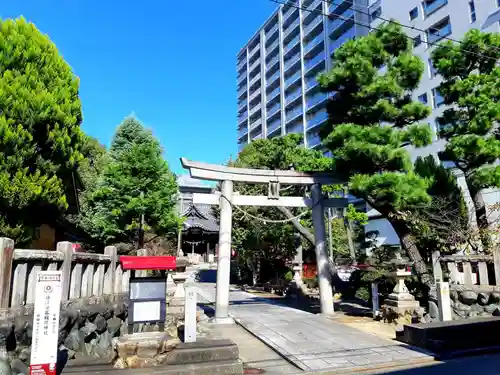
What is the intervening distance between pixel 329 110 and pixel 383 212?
4055mm

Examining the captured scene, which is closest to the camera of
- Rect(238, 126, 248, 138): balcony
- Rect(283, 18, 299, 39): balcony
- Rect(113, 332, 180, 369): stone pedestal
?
Rect(113, 332, 180, 369): stone pedestal

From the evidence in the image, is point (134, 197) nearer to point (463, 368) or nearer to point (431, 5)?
point (463, 368)

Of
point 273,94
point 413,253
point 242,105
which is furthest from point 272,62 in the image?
point 413,253

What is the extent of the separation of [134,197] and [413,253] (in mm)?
12012

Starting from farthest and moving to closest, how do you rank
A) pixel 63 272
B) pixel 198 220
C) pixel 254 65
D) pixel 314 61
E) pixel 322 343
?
pixel 254 65
pixel 314 61
pixel 198 220
pixel 322 343
pixel 63 272

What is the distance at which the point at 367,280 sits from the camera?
628 inches

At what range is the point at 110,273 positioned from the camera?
30.6 ft

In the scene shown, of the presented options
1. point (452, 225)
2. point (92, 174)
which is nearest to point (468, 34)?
point (452, 225)

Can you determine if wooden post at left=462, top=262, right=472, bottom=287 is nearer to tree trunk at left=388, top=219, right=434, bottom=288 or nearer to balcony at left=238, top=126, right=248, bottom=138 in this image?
tree trunk at left=388, top=219, right=434, bottom=288

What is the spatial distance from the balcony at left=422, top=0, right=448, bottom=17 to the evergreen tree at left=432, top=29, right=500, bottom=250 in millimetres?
23548

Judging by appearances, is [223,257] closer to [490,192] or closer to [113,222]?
[113,222]

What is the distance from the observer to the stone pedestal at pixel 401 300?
11523 mm

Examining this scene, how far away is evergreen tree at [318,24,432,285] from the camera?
445 inches

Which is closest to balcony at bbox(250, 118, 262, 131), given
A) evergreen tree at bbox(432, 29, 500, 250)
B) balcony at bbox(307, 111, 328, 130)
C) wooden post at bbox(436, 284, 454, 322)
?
balcony at bbox(307, 111, 328, 130)
